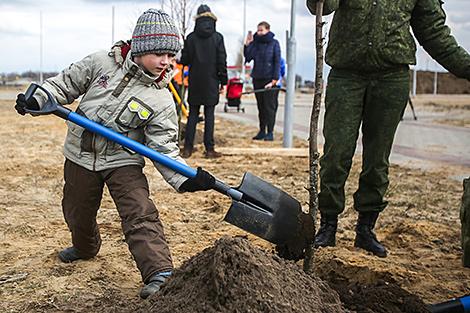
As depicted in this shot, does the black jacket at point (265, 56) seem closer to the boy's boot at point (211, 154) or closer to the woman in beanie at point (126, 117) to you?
the boy's boot at point (211, 154)

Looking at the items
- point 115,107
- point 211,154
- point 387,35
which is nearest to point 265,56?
point 211,154

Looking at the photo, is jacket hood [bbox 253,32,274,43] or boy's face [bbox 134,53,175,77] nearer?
boy's face [bbox 134,53,175,77]

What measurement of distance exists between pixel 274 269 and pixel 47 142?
8.59 meters

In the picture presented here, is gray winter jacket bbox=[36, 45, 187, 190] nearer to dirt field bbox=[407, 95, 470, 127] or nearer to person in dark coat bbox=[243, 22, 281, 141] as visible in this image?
person in dark coat bbox=[243, 22, 281, 141]

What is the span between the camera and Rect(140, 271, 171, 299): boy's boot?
3.19m

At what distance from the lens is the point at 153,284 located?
3.23 m

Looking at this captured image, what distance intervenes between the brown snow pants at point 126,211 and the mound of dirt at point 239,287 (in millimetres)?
634

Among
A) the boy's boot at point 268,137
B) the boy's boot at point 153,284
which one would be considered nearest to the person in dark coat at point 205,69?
the boy's boot at point 268,137

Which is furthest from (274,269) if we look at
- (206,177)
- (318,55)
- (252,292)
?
(318,55)

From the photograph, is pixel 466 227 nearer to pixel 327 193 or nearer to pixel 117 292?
pixel 327 193

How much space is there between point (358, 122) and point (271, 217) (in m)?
1.19

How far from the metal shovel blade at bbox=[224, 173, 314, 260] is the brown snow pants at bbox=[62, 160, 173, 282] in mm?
391

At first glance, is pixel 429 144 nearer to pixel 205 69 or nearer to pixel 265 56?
pixel 265 56

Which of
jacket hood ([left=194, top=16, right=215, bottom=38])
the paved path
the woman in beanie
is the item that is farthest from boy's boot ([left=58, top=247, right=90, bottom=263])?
the paved path
